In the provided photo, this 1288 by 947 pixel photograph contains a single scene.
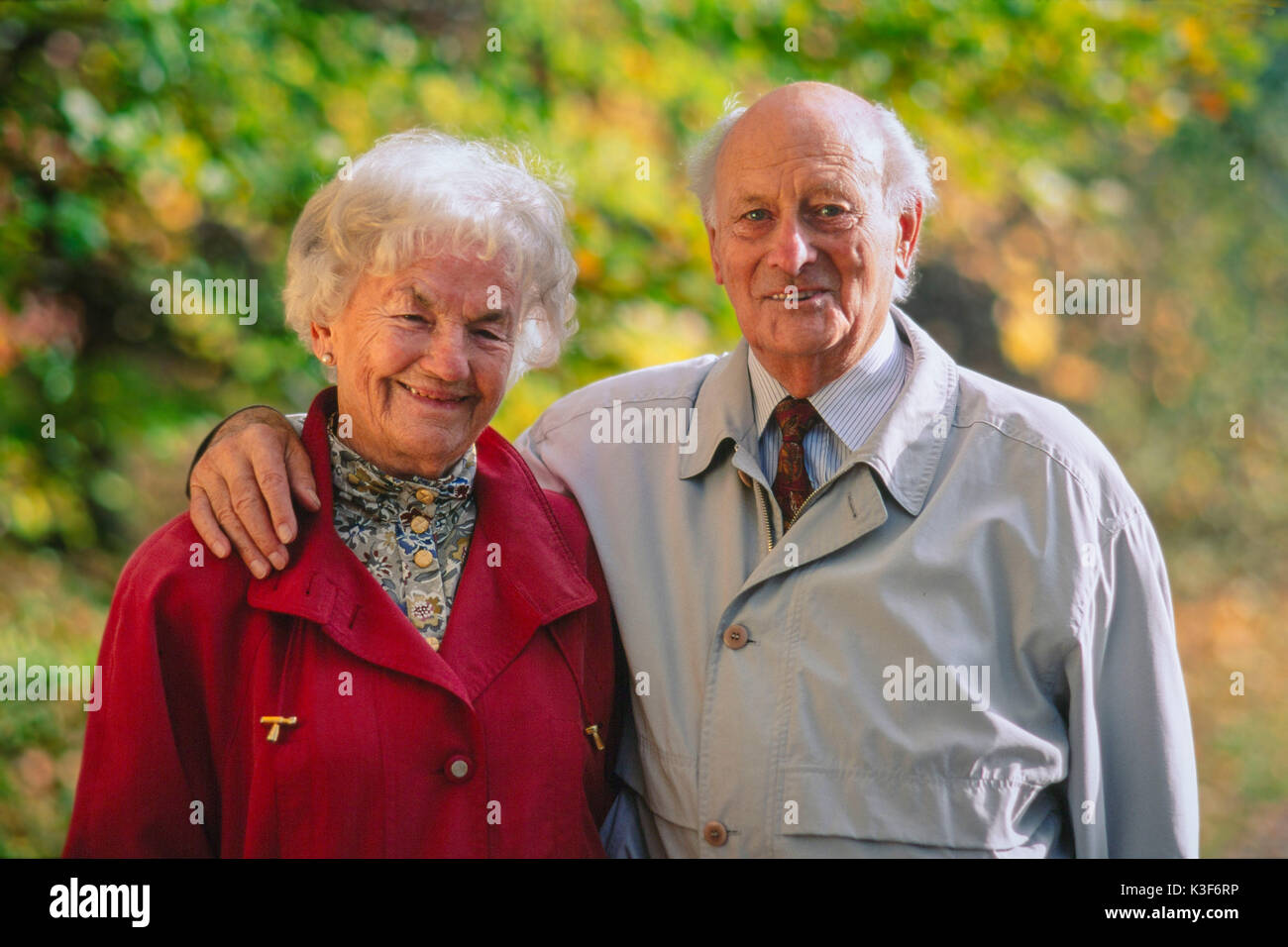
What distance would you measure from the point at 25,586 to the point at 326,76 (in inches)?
72.2

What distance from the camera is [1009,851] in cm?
197

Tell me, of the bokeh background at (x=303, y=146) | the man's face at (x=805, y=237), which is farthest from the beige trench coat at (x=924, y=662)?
the bokeh background at (x=303, y=146)

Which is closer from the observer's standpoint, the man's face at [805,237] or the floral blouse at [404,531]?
the floral blouse at [404,531]

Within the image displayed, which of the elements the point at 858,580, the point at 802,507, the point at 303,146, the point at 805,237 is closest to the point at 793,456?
the point at 802,507

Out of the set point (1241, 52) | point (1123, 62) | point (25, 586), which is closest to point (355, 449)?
point (25, 586)

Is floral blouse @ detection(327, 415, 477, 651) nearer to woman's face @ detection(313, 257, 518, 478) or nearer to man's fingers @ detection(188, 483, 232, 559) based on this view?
woman's face @ detection(313, 257, 518, 478)

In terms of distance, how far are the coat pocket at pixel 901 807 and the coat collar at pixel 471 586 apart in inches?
18.7

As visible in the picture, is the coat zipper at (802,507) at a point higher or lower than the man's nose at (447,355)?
lower

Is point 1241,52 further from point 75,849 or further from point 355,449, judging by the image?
point 75,849

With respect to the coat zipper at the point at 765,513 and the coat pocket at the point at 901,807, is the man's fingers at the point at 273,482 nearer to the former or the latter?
the coat zipper at the point at 765,513

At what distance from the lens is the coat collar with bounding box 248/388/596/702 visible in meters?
1.87

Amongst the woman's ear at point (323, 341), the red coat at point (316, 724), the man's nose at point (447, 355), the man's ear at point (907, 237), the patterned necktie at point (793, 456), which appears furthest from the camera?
the man's ear at point (907, 237)

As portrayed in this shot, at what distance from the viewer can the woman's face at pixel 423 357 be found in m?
1.93

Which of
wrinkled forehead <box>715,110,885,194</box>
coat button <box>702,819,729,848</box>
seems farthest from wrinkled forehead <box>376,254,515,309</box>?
coat button <box>702,819,729,848</box>
